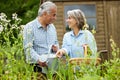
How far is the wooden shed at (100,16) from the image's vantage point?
15.6 m

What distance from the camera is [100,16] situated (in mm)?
15922

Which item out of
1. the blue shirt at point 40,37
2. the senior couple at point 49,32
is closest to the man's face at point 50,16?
the senior couple at point 49,32

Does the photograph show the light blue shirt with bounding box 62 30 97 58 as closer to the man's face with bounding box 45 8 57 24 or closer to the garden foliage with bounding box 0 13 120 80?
the man's face with bounding box 45 8 57 24

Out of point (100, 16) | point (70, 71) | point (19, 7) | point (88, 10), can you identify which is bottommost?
point (70, 71)

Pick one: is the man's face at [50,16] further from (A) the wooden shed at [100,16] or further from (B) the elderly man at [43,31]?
(A) the wooden shed at [100,16]

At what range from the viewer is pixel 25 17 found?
1981cm

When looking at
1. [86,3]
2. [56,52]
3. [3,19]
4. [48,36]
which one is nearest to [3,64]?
[56,52]

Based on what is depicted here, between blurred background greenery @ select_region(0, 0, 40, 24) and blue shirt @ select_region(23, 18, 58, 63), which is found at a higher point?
blurred background greenery @ select_region(0, 0, 40, 24)

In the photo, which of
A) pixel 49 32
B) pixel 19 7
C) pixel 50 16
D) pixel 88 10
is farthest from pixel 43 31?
pixel 19 7

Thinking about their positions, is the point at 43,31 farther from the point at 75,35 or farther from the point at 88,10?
the point at 88,10

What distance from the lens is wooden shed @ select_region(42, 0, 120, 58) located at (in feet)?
51.3

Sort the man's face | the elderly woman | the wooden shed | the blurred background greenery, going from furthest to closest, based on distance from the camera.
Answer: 1. the blurred background greenery
2. the wooden shed
3. the man's face
4. the elderly woman

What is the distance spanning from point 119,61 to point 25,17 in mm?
16560

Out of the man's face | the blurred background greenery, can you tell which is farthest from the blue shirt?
the blurred background greenery
